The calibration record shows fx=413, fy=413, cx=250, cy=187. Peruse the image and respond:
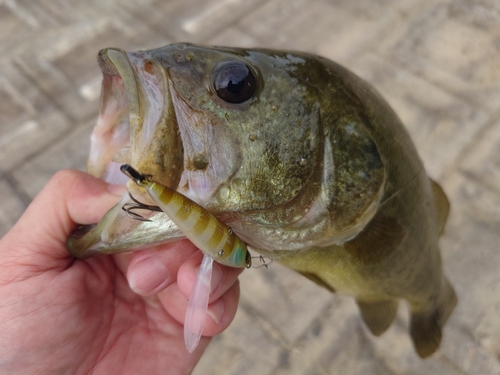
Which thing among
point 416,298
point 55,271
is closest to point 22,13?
point 55,271

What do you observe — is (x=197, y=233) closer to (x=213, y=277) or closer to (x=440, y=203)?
(x=213, y=277)

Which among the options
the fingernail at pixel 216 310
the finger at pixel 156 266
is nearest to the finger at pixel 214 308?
the fingernail at pixel 216 310

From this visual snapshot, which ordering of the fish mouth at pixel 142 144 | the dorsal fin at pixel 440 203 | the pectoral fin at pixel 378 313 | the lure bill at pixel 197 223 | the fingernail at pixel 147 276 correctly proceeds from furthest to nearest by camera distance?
the pectoral fin at pixel 378 313 → the dorsal fin at pixel 440 203 → the fingernail at pixel 147 276 → the fish mouth at pixel 142 144 → the lure bill at pixel 197 223

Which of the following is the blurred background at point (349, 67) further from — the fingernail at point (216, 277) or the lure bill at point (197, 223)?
the lure bill at point (197, 223)

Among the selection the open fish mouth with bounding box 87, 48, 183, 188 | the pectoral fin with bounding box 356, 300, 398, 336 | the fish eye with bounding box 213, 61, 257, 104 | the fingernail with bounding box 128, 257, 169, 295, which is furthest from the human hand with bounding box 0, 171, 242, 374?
the pectoral fin with bounding box 356, 300, 398, 336

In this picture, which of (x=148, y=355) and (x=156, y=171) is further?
(x=148, y=355)

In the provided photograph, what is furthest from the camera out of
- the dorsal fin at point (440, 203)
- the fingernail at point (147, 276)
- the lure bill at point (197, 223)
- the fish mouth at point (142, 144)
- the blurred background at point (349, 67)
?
the blurred background at point (349, 67)

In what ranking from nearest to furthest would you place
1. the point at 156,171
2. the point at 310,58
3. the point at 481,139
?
the point at 156,171, the point at 310,58, the point at 481,139

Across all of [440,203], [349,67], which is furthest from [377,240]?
[349,67]

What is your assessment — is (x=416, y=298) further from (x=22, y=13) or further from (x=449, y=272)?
(x=22, y=13)
